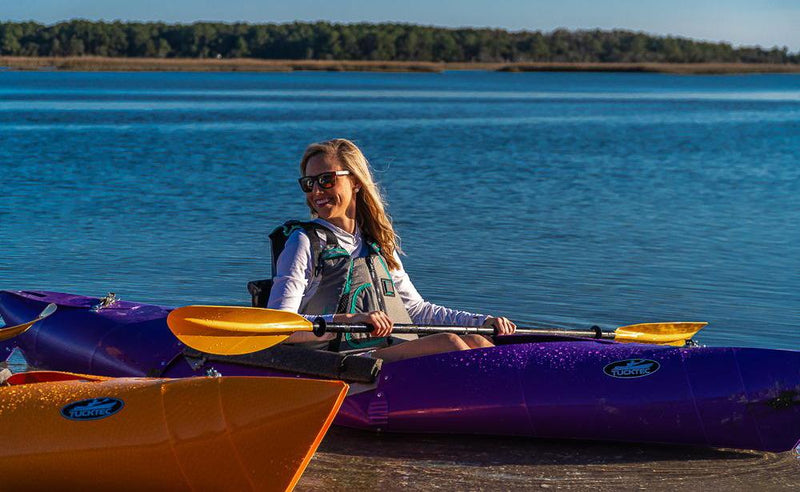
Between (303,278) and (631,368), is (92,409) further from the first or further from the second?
(631,368)

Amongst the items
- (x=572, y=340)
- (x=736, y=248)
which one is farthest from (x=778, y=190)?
(x=572, y=340)

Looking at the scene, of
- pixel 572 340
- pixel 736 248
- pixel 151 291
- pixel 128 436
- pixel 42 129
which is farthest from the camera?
pixel 42 129

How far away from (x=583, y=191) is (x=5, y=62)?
243 feet

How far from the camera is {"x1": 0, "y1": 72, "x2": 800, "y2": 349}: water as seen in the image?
7.55 metres

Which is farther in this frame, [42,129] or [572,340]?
[42,129]

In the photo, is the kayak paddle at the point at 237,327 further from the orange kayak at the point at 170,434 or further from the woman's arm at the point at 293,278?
the orange kayak at the point at 170,434

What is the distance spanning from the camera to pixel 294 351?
4.13m

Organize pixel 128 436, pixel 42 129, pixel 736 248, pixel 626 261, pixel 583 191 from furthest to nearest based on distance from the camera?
1. pixel 42 129
2. pixel 583 191
3. pixel 736 248
4. pixel 626 261
5. pixel 128 436

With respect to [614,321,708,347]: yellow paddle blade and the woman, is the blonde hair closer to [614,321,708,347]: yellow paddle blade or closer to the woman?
the woman

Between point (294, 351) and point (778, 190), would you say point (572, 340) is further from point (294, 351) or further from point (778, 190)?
point (778, 190)

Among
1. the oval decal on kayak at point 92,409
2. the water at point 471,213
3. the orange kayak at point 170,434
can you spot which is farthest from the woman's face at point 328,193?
the water at point 471,213

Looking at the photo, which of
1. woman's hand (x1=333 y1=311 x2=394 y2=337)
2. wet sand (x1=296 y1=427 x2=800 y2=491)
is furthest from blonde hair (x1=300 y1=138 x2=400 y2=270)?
wet sand (x1=296 y1=427 x2=800 y2=491)

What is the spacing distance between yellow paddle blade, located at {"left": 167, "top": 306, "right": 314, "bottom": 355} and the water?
3090 millimetres

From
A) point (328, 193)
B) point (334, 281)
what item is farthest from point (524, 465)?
point (328, 193)
